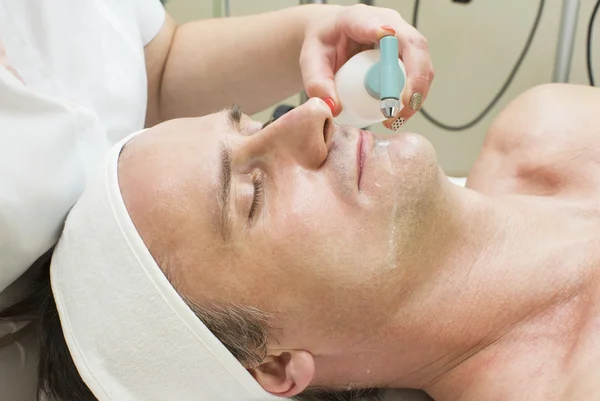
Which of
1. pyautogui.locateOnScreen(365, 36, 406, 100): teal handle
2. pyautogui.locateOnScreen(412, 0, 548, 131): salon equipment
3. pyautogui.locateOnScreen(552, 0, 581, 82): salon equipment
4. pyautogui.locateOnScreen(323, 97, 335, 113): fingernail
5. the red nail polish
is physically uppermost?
the red nail polish

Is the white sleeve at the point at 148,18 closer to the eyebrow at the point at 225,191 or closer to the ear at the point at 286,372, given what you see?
the eyebrow at the point at 225,191

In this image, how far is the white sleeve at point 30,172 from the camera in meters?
0.96

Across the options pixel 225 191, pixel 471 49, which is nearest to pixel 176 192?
pixel 225 191

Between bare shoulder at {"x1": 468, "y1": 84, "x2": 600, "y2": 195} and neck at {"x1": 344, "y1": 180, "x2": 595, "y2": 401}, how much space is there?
259 millimetres

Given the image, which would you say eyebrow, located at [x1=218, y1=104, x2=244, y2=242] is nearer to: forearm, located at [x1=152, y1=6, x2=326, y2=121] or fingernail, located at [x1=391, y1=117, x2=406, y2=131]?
fingernail, located at [x1=391, y1=117, x2=406, y2=131]

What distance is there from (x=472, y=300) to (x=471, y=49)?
1.69 metres

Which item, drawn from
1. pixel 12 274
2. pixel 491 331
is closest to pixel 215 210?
pixel 12 274

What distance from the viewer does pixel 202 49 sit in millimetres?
1655

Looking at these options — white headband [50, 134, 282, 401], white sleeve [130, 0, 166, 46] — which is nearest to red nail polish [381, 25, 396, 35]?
white headband [50, 134, 282, 401]

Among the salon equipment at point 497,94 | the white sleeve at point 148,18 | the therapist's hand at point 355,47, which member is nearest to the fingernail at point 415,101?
the therapist's hand at point 355,47

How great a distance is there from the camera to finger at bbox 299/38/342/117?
1.18m

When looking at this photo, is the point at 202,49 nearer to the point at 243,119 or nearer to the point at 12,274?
the point at 243,119

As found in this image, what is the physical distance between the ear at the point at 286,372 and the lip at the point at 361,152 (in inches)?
11.7

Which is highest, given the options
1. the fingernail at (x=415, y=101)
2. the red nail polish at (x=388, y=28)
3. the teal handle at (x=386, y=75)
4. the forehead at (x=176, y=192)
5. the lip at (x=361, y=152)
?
the red nail polish at (x=388, y=28)
